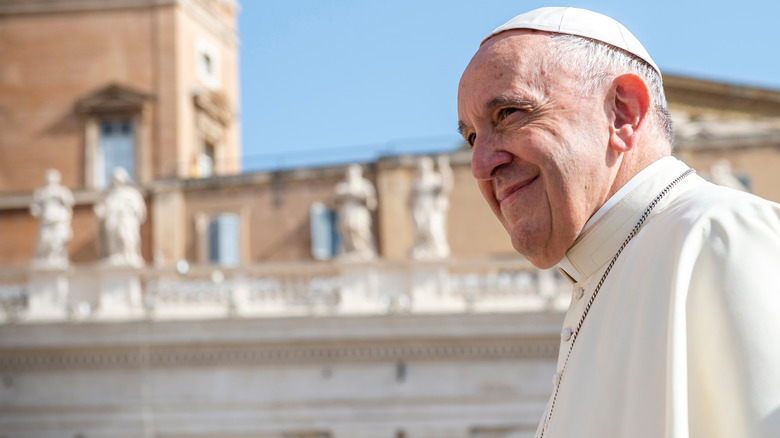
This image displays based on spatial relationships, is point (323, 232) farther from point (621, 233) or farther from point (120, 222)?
point (621, 233)

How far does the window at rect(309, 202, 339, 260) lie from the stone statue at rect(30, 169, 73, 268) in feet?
19.7

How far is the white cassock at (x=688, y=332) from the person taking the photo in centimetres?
160

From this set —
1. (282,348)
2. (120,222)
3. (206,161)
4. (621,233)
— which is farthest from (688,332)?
(206,161)

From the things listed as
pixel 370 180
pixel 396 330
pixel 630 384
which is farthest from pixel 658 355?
pixel 370 180

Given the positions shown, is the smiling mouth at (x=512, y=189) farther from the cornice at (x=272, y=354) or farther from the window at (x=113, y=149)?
the window at (x=113, y=149)

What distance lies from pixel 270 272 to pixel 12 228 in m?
8.51

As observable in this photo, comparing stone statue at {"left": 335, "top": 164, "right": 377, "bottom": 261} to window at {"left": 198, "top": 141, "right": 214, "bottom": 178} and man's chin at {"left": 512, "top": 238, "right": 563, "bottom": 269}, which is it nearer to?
window at {"left": 198, "top": 141, "right": 214, "bottom": 178}

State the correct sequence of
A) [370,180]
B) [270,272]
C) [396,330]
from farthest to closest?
[370,180]
[270,272]
[396,330]

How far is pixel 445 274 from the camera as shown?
18.3 meters

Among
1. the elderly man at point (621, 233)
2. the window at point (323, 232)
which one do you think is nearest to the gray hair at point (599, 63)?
the elderly man at point (621, 233)

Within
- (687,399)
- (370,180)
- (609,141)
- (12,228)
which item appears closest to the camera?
(687,399)

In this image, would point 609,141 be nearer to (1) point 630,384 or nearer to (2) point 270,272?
(1) point 630,384

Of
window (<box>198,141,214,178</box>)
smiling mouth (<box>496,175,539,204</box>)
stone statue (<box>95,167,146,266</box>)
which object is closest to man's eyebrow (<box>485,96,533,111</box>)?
smiling mouth (<box>496,175,539,204</box>)

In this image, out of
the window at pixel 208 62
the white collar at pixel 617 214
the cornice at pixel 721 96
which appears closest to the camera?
the white collar at pixel 617 214
